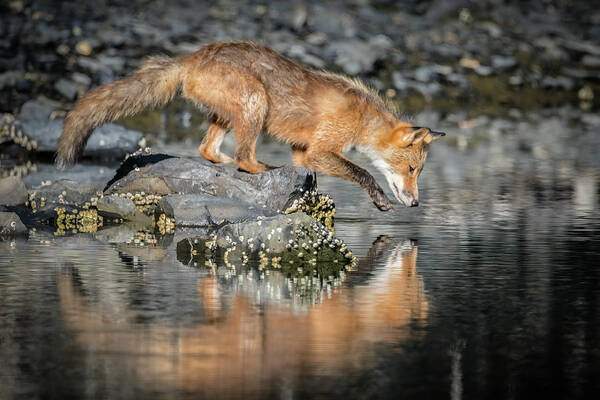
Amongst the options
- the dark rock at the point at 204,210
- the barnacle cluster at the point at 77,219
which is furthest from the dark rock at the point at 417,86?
the barnacle cluster at the point at 77,219

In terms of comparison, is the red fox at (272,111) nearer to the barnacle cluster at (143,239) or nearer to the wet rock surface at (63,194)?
the wet rock surface at (63,194)

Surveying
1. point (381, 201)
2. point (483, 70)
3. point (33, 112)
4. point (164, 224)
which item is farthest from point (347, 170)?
point (483, 70)

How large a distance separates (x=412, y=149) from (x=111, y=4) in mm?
25448

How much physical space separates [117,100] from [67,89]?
15.6m

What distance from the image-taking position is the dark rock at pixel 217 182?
14.5 m

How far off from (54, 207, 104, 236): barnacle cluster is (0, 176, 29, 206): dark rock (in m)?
0.77

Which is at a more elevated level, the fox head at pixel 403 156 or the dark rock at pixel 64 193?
the fox head at pixel 403 156

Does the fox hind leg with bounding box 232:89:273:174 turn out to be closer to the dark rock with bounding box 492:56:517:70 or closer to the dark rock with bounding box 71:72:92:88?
the dark rock with bounding box 71:72:92:88

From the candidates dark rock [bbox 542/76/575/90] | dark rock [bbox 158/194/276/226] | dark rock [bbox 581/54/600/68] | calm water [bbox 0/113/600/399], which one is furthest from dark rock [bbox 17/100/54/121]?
dark rock [bbox 581/54/600/68]

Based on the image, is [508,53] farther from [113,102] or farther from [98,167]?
[113,102]

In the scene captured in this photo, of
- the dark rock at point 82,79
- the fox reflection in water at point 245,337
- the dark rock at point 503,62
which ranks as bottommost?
the fox reflection in water at point 245,337

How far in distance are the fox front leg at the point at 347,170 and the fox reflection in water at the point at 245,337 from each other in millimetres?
5134

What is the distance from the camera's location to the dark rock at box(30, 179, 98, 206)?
14659 millimetres

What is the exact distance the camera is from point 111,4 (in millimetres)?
39219
